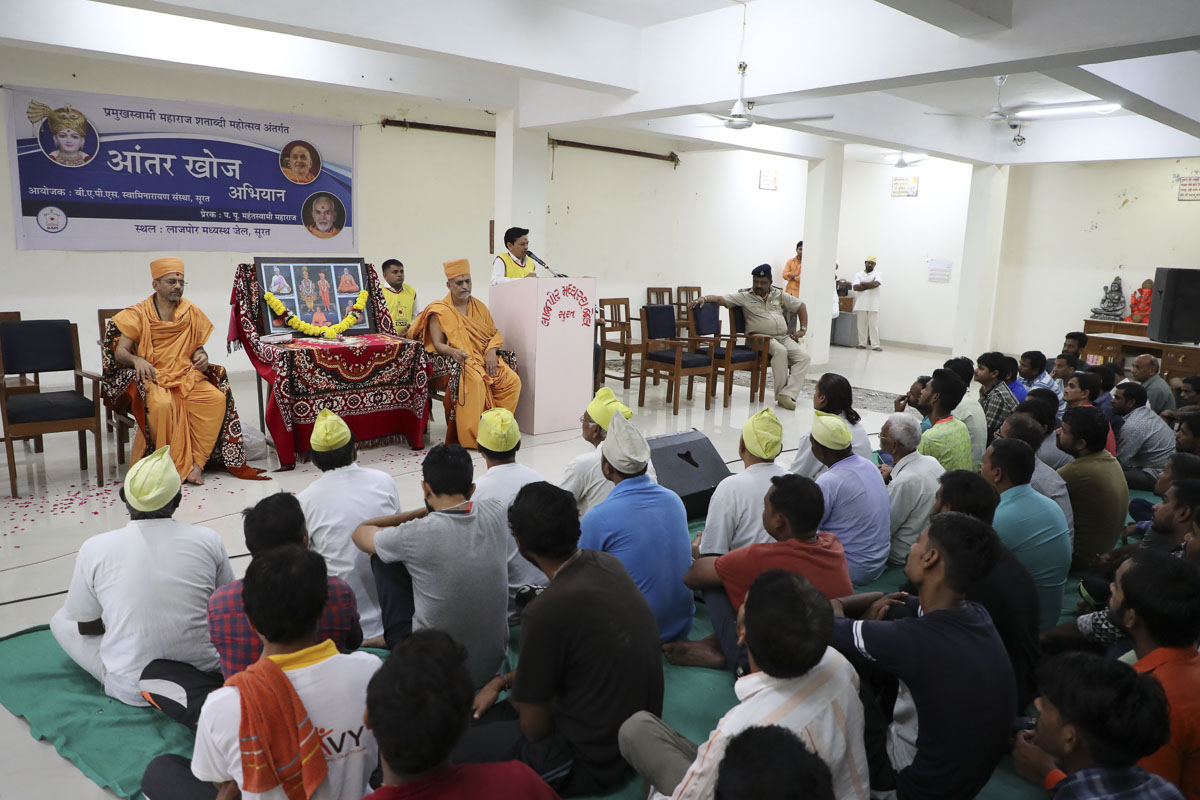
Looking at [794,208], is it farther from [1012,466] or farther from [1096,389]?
[1012,466]

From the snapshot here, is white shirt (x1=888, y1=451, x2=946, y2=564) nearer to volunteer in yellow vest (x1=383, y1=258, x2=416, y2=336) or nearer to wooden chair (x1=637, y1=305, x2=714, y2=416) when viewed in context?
wooden chair (x1=637, y1=305, x2=714, y2=416)

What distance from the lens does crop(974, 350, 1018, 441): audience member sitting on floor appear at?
4.95 metres

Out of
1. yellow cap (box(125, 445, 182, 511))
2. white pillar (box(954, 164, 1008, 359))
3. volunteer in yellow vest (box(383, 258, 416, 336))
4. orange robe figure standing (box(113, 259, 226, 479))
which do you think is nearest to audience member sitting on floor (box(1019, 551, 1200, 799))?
yellow cap (box(125, 445, 182, 511))

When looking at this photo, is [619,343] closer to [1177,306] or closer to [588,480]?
[588,480]

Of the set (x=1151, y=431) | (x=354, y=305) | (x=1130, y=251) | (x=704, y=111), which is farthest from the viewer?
(x=1130, y=251)

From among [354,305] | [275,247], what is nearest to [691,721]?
[354,305]

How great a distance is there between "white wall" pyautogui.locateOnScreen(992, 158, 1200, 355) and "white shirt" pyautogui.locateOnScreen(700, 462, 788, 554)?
9.67 meters

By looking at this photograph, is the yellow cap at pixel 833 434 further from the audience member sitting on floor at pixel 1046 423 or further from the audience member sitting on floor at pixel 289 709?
the audience member sitting on floor at pixel 289 709

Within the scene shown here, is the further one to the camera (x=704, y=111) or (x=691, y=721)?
(x=704, y=111)

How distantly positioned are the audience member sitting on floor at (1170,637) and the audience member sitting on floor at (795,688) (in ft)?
2.30

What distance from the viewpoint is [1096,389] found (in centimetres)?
480

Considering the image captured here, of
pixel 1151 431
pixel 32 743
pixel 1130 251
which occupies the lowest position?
pixel 32 743

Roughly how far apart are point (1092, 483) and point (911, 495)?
2.42ft

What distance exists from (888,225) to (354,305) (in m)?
9.52
